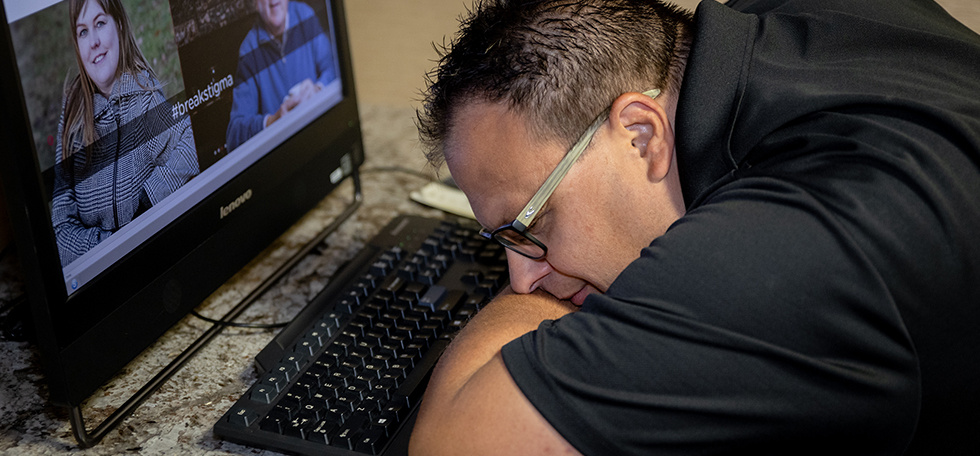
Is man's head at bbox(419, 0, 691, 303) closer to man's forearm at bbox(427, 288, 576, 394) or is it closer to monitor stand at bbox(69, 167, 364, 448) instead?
man's forearm at bbox(427, 288, 576, 394)

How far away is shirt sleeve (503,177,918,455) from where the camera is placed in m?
0.65

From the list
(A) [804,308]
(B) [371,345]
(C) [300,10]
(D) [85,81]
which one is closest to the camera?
(A) [804,308]

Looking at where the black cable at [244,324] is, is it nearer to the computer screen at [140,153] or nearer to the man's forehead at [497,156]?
the computer screen at [140,153]

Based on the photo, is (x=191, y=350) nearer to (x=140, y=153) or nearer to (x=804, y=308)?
(x=140, y=153)

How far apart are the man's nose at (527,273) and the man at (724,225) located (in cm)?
4

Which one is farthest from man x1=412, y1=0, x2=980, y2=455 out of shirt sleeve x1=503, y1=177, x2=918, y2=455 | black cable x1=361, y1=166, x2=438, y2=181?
black cable x1=361, y1=166, x2=438, y2=181

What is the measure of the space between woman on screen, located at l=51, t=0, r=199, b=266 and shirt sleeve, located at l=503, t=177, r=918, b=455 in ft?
1.54

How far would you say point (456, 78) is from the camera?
924 mm

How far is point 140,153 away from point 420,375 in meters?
0.38

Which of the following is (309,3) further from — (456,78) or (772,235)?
(772,235)

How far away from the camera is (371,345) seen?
965 mm

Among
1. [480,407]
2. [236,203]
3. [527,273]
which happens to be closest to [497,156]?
[527,273]

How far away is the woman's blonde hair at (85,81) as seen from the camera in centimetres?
81

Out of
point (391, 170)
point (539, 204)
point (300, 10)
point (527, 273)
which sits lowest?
point (391, 170)
